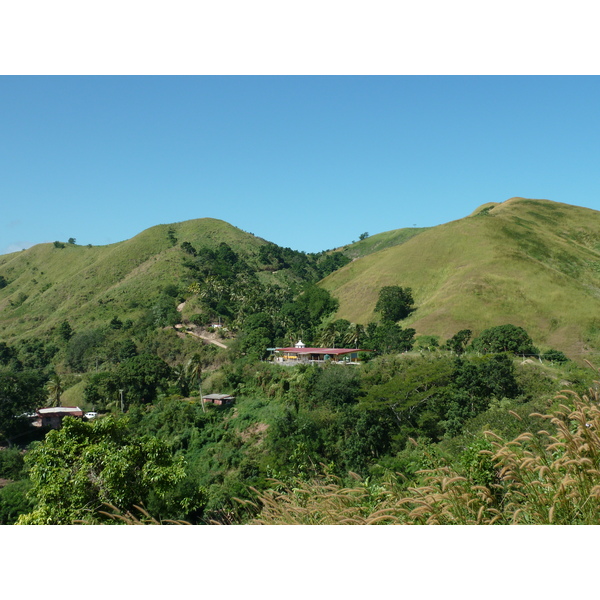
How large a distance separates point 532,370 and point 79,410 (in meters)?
30.6

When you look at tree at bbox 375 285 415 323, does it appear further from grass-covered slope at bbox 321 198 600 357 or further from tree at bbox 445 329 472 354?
tree at bbox 445 329 472 354

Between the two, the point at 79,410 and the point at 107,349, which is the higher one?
the point at 107,349

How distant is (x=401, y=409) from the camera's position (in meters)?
23.2

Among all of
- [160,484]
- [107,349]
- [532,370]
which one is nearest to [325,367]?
[532,370]

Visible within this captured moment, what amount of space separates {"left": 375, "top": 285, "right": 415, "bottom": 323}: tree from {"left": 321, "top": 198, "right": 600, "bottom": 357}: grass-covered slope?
125 centimetres

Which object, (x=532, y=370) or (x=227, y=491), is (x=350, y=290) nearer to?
(x=532, y=370)

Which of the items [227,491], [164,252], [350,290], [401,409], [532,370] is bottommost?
[227,491]

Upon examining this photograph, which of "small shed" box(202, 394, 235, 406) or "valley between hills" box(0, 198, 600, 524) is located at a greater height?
"valley between hills" box(0, 198, 600, 524)

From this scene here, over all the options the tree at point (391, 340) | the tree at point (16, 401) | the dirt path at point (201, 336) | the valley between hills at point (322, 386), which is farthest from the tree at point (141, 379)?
the tree at point (391, 340)

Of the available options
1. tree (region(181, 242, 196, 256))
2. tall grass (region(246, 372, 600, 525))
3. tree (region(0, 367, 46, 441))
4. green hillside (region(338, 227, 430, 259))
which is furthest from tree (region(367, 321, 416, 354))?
green hillside (region(338, 227, 430, 259))

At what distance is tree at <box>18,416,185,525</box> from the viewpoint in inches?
275

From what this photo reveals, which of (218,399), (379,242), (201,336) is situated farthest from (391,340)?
(379,242)

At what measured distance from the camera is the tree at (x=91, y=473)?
6.97 meters

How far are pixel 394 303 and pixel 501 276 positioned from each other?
452 inches
